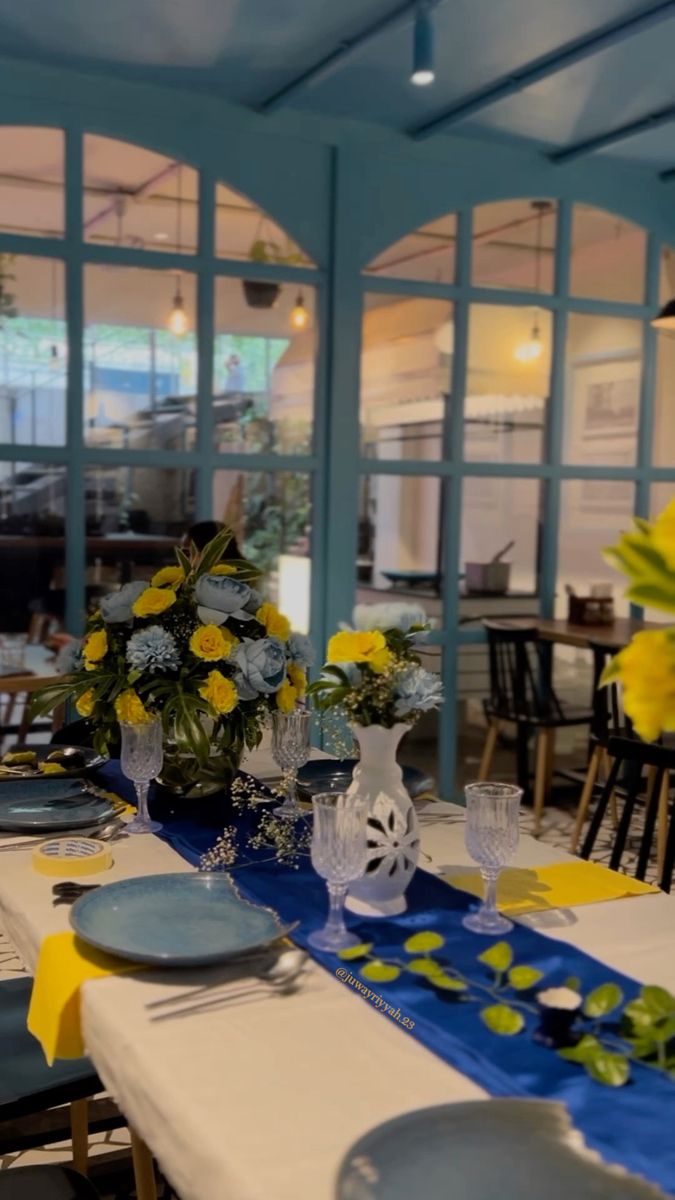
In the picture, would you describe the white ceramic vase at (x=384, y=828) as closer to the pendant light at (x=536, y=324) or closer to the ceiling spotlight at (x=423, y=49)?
the ceiling spotlight at (x=423, y=49)

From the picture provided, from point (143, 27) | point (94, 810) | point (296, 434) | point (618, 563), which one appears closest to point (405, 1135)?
point (618, 563)

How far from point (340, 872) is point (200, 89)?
11.3 ft

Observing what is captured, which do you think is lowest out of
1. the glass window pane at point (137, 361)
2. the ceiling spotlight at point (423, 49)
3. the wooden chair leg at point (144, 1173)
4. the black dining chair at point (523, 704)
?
the wooden chair leg at point (144, 1173)

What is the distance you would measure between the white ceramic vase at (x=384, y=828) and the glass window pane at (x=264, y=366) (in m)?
2.93

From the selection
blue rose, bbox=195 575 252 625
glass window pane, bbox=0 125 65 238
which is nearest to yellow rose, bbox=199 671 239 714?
blue rose, bbox=195 575 252 625

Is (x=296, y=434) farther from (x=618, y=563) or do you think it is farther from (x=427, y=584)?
(x=618, y=563)

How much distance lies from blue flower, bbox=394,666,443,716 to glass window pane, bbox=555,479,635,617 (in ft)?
12.3

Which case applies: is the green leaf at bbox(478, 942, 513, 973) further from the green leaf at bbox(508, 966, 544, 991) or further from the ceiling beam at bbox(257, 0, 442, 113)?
the ceiling beam at bbox(257, 0, 442, 113)

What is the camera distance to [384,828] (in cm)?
152

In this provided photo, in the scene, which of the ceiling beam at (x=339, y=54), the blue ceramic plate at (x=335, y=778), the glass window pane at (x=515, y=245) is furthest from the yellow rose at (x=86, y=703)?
the glass window pane at (x=515, y=245)

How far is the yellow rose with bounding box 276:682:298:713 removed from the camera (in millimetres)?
1968

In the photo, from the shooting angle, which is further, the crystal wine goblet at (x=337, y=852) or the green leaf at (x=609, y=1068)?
the crystal wine goblet at (x=337, y=852)

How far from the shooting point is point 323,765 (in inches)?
92.5

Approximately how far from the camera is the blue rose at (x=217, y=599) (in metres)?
1.94
